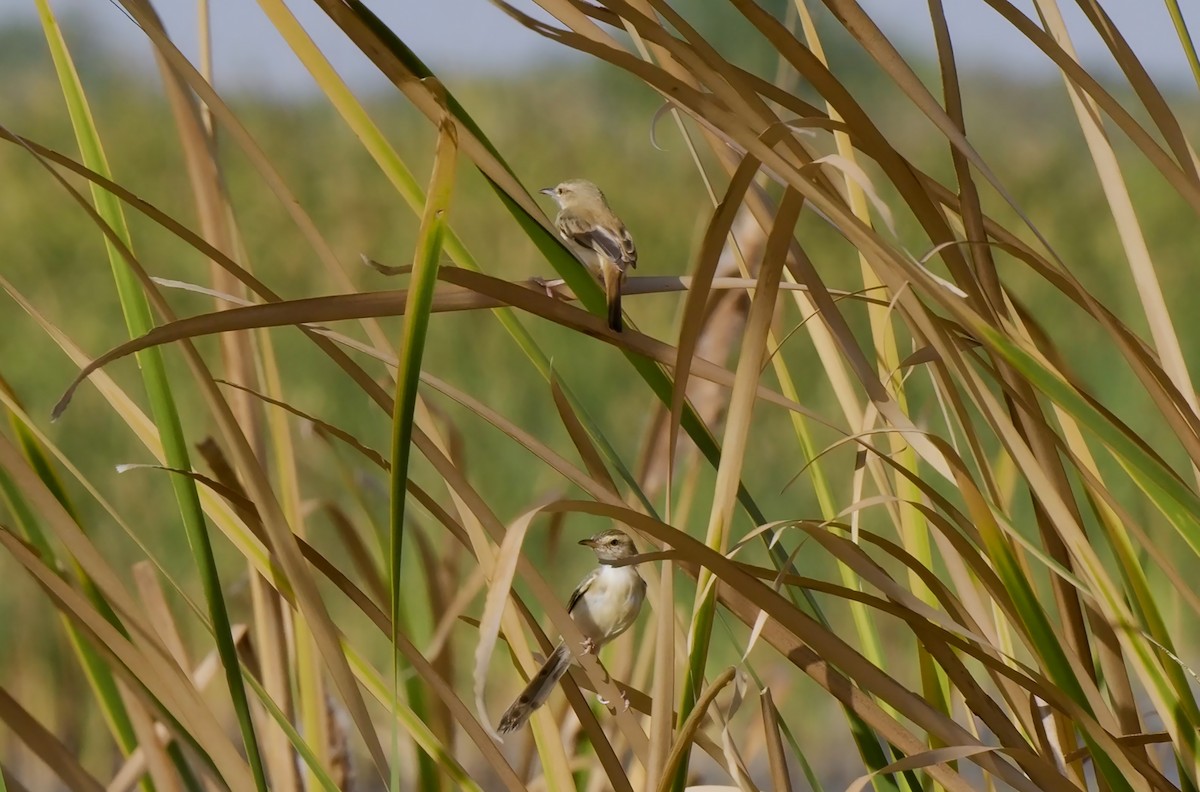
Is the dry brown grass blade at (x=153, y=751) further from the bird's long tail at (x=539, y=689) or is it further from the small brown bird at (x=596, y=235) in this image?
the small brown bird at (x=596, y=235)

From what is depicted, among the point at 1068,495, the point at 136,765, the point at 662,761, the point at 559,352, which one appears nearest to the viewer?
the point at 662,761

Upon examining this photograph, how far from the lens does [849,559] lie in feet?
2.14

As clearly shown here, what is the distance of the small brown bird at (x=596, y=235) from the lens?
4.39 feet

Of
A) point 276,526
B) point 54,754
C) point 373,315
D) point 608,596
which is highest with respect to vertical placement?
point 373,315

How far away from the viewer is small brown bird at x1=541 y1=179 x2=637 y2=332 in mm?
1337

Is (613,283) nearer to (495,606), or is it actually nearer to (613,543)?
(613,543)

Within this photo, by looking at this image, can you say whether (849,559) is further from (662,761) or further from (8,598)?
(8,598)

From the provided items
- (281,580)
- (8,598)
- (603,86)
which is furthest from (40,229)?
(281,580)

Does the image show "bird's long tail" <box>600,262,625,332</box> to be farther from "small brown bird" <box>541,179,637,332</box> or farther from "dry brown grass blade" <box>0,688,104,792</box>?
"dry brown grass blade" <box>0,688,104,792</box>

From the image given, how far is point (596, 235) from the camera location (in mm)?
1425

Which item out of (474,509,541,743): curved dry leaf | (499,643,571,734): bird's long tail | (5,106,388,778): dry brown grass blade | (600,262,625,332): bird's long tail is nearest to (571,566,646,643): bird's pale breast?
(600,262,625,332): bird's long tail

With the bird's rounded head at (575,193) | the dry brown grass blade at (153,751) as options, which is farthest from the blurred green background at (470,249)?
the dry brown grass blade at (153,751)

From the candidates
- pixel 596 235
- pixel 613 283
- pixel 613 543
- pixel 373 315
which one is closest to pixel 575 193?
pixel 596 235

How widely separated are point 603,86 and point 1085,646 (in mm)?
5446
